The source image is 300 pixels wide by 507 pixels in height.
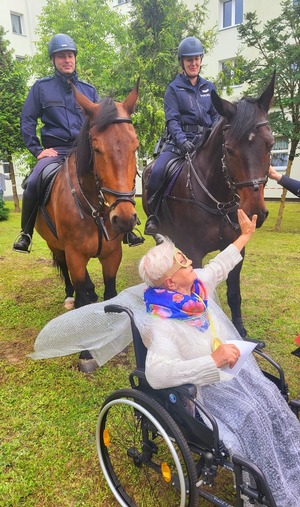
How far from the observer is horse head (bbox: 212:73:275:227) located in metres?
2.75

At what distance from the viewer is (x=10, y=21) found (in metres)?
24.7

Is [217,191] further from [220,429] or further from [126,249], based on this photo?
[126,249]

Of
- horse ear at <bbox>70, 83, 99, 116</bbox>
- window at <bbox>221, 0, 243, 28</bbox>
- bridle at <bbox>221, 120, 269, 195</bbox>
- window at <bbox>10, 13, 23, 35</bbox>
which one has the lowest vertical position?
bridle at <bbox>221, 120, 269, 195</bbox>

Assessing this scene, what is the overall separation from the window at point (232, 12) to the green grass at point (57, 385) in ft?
56.0

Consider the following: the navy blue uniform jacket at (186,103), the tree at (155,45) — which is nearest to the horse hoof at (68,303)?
the navy blue uniform jacket at (186,103)

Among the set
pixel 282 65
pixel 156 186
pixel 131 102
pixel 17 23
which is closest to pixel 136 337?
pixel 131 102

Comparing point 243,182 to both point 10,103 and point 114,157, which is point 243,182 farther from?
point 10,103

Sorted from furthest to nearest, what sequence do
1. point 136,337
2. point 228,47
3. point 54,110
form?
point 228,47 < point 54,110 < point 136,337

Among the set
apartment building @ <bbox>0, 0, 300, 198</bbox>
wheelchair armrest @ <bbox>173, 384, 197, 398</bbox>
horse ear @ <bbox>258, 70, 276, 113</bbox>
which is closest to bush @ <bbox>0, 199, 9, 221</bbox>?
apartment building @ <bbox>0, 0, 300, 198</bbox>

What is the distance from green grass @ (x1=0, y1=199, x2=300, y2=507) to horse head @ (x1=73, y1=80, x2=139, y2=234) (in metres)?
1.53

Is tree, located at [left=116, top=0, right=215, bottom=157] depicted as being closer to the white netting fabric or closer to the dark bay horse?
the dark bay horse

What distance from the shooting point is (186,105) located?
13.8 ft

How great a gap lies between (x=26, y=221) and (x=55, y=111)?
130cm

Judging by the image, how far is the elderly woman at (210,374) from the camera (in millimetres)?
1768
